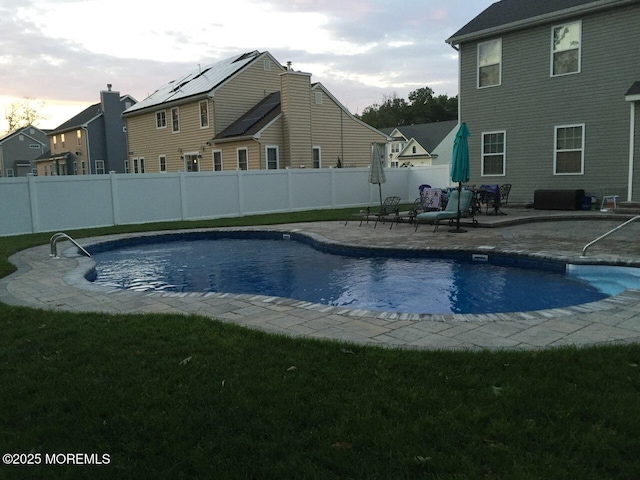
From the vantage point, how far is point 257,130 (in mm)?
21391

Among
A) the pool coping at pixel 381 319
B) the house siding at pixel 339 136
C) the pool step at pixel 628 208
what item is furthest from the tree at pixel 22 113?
the pool step at pixel 628 208

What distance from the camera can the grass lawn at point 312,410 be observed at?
2289 mm

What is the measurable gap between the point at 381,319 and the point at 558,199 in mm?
12186

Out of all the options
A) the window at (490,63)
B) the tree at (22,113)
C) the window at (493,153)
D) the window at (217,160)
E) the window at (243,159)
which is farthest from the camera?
the tree at (22,113)

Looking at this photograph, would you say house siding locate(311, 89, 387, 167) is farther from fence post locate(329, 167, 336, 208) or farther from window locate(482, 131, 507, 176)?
window locate(482, 131, 507, 176)

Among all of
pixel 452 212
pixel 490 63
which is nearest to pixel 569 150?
pixel 490 63

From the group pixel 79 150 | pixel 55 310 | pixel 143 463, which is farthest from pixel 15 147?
pixel 143 463

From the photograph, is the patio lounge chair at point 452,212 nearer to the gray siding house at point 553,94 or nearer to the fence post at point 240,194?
the gray siding house at point 553,94

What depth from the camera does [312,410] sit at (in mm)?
2768

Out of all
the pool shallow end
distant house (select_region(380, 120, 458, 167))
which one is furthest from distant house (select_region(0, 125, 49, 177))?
the pool shallow end

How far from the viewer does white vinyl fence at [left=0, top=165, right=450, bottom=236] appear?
518 inches

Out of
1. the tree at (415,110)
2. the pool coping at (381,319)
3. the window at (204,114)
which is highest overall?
the tree at (415,110)

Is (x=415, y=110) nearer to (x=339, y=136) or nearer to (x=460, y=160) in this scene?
(x=339, y=136)

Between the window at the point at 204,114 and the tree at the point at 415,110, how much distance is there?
1862 inches
